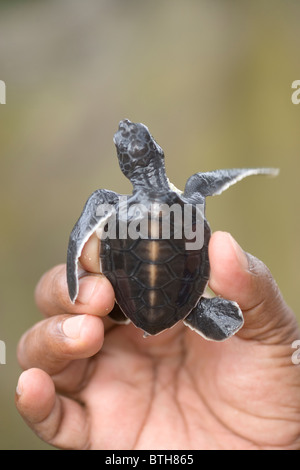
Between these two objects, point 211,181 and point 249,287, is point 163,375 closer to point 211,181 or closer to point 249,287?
point 249,287

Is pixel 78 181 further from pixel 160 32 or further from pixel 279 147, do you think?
pixel 279 147

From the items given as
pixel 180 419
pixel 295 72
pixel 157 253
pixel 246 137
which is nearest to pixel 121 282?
pixel 157 253

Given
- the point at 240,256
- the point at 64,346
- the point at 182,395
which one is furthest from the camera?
the point at 182,395

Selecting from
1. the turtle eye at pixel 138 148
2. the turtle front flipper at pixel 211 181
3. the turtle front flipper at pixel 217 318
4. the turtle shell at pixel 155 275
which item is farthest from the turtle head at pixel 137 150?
the turtle front flipper at pixel 217 318

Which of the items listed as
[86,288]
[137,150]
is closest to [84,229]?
[86,288]

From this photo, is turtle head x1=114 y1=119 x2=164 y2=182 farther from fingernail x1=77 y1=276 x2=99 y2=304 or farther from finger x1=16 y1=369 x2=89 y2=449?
finger x1=16 y1=369 x2=89 y2=449
